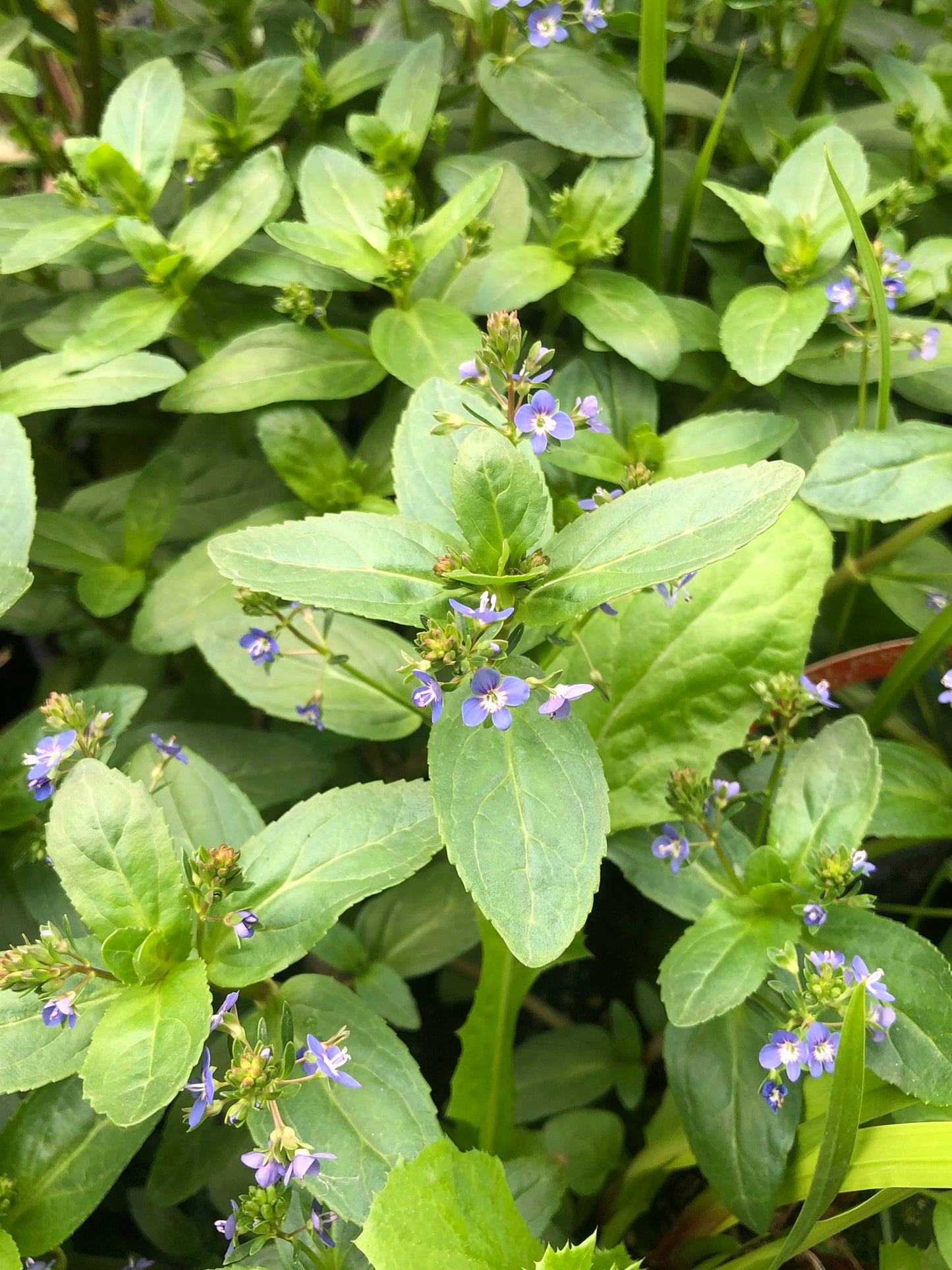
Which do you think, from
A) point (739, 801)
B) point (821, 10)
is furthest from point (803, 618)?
point (821, 10)

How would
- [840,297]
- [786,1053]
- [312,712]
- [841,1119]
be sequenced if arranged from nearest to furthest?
[841,1119] < [786,1053] < [312,712] < [840,297]

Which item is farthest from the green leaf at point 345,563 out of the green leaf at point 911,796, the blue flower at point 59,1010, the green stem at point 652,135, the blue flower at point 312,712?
the green stem at point 652,135

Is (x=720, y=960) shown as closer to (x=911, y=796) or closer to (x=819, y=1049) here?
(x=819, y=1049)

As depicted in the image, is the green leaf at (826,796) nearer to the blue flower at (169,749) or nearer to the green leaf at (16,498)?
the blue flower at (169,749)

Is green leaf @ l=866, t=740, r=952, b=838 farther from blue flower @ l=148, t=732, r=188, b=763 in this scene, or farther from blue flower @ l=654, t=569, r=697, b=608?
blue flower @ l=148, t=732, r=188, b=763

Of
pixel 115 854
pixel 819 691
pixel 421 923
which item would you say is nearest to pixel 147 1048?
pixel 115 854

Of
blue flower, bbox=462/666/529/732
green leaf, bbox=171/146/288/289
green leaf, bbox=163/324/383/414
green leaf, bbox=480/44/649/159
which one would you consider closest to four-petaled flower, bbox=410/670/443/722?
blue flower, bbox=462/666/529/732
